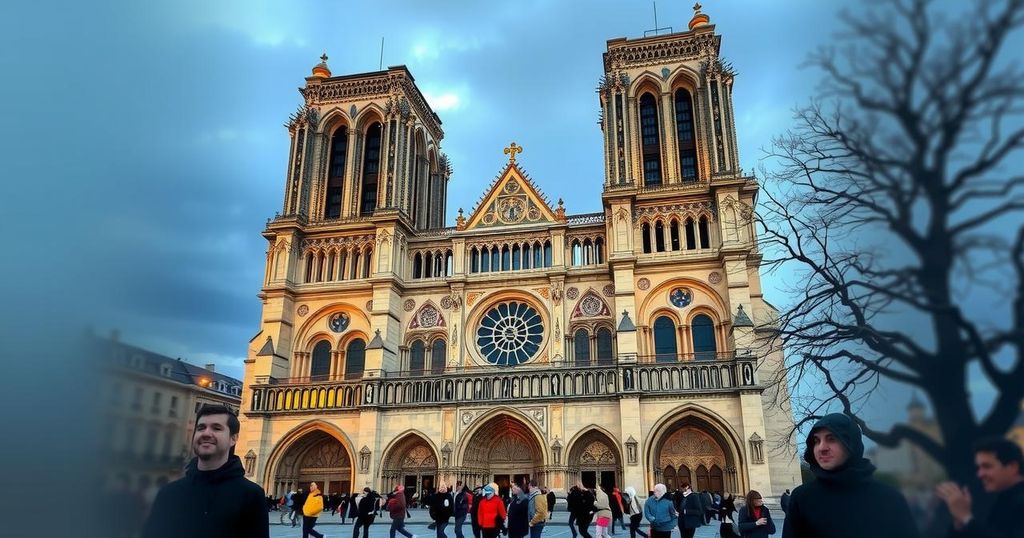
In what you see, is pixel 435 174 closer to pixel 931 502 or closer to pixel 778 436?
pixel 778 436

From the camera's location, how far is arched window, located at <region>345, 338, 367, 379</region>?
113ft

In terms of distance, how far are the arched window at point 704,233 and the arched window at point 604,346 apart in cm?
650

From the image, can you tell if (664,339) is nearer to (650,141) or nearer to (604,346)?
(604,346)

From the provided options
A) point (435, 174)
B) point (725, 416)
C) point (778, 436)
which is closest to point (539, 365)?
point (725, 416)

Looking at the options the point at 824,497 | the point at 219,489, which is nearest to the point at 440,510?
the point at 219,489

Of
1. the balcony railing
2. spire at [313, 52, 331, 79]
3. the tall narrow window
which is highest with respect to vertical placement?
spire at [313, 52, 331, 79]

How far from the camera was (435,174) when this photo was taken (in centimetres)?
4478

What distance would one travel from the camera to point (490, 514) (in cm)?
1151

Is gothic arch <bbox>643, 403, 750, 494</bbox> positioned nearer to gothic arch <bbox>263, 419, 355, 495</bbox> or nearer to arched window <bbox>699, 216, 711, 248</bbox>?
arched window <bbox>699, 216, 711, 248</bbox>

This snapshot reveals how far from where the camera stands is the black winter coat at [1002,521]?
1518mm

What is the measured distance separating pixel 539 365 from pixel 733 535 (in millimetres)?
22771

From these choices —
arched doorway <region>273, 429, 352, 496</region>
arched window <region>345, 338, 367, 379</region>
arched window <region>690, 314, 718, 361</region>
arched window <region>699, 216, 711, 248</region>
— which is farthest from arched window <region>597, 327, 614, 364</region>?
arched doorway <region>273, 429, 352, 496</region>

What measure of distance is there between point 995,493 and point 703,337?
30.6 m

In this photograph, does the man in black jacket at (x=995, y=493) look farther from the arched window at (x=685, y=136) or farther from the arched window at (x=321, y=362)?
the arched window at (x=321, y=362)
